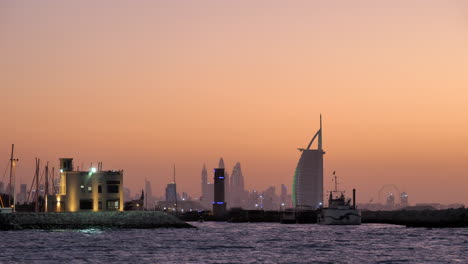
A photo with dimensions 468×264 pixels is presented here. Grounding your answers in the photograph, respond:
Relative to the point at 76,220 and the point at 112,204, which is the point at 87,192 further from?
the point at 76,220

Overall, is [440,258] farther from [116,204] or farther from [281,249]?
[116,204]

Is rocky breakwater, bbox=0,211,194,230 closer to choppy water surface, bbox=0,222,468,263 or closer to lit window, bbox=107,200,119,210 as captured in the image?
lit window, bbox=107,200,119,210

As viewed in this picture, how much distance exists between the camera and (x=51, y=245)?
106 m

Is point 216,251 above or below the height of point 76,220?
below

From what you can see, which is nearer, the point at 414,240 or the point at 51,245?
the point at 51,245

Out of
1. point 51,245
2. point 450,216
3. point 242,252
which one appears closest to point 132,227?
point 51,245

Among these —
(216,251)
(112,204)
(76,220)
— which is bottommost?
(216,251)

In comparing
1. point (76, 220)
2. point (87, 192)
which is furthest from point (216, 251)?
point (87, 192)

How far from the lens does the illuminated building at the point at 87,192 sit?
163250 mm

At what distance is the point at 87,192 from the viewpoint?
164 meters

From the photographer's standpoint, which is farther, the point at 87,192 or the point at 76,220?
the point at 87,192

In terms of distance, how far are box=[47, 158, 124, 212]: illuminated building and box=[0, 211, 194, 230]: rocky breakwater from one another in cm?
502

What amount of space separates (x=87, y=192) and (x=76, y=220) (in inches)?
417

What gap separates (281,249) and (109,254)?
2504cm
